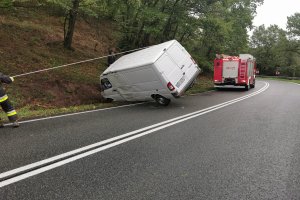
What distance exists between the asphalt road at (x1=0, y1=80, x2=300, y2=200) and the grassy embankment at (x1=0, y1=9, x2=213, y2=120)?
320cm

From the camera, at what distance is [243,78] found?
75.4ft

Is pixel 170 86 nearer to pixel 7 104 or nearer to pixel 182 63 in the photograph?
pixel 182 63

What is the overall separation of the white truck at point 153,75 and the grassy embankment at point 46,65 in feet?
3.26

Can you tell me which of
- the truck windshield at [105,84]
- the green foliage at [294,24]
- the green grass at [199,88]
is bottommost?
the green grass at [199,88]

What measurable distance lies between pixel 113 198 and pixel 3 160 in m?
2.36

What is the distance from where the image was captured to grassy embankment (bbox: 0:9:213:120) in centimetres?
1212

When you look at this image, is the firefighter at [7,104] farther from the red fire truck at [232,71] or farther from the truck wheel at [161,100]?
the red fire truck at [232,71]

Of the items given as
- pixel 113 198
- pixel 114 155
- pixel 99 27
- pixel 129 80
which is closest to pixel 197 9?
pixel 129 80

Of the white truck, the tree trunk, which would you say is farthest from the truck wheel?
the tree trunk

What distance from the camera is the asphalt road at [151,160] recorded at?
4.16 meters

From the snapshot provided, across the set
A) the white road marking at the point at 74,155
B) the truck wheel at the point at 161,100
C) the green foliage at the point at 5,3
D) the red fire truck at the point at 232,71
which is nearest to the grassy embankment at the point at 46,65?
the truck wheel at the point at 161,100

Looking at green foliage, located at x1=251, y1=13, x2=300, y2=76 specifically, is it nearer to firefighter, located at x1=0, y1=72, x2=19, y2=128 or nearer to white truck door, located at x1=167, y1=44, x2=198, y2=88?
white truck door, located at x1=167, y1=44, x2=198, y2=88

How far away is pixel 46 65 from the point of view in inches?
630

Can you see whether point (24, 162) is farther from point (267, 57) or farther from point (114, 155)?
point (267, 57)
